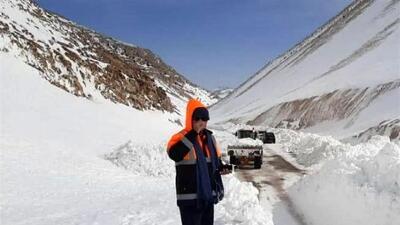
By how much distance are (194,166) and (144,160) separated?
15356 millimetres

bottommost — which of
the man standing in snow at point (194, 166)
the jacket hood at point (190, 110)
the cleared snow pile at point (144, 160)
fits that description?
the man standing in snow at point (194, 166)

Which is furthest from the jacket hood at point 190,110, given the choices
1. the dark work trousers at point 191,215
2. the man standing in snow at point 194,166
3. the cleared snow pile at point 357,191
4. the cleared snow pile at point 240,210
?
the cleared snow pile at point 357,191

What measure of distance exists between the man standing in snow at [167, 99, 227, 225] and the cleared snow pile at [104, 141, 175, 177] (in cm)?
1430

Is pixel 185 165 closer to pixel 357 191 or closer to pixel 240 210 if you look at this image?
pixel 240 210

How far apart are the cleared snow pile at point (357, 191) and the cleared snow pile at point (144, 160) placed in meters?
7.05

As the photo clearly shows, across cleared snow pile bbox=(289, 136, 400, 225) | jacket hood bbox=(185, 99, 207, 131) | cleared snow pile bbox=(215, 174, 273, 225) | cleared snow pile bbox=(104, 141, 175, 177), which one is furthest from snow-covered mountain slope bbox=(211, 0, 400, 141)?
jacket hood bbox=(185, 99, 207, 131)

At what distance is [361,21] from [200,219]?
12016 cm

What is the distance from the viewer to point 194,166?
5164 mm

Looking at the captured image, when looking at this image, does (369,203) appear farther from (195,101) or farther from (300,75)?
(300,75)

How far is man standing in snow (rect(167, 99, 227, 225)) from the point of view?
5.16 metres

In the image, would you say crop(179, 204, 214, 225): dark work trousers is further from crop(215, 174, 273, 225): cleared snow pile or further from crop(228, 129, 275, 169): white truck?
crop(228, 129, 275, 169): white truck

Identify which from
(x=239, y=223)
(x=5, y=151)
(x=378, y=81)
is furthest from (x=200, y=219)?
(x=378, y=81)

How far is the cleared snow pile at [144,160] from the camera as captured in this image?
19.8 metres

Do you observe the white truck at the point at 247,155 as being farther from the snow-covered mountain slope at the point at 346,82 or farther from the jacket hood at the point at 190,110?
the jacket hood at the point at 190,110
